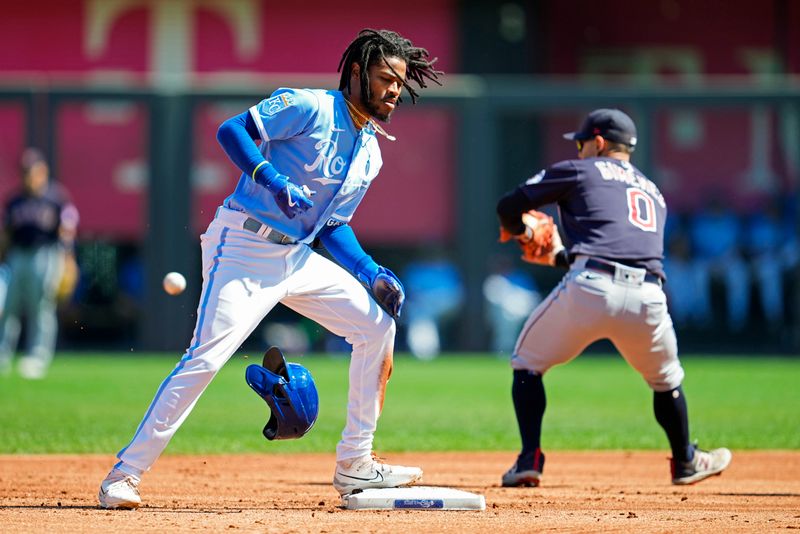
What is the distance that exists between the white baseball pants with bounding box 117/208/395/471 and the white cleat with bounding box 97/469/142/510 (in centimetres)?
7

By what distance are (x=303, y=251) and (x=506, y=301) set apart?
11.8m

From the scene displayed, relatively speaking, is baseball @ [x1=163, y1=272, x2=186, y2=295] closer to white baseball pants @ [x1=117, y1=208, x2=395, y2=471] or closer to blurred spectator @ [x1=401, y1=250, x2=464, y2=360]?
white baseball pants @ [x1=117, y1=208, x2=395, y2=471]

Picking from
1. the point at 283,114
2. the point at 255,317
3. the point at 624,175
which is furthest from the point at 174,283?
the point at 624,175

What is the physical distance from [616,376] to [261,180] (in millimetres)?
9667

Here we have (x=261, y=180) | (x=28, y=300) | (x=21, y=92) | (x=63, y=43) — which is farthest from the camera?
(x=63, y=43)

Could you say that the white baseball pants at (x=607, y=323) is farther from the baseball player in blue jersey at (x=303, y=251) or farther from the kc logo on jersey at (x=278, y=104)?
the kc logo on jersey at (x=278, y=104)

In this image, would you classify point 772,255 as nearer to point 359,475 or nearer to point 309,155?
point 359,475

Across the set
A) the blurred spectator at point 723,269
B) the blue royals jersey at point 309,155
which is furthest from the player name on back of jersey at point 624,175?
the blurred spectator at point 723,269

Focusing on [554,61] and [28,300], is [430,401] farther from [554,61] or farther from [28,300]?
[554,61]

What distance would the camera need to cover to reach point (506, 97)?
708 inches

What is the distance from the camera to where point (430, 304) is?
1759cm

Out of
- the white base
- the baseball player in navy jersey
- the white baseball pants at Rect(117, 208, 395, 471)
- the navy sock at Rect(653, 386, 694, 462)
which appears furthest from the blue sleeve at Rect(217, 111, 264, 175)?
the navy sock at Rect(653, 386, 694, 462)

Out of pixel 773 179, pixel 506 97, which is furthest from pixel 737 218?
pixel 506 97

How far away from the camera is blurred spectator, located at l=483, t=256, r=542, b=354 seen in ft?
56.7
